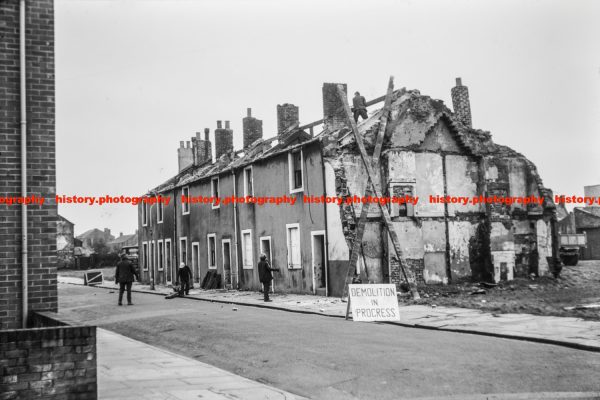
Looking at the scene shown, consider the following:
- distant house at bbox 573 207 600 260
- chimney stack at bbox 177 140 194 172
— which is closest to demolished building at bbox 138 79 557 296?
chimney stack at bbox 177 140 194 172

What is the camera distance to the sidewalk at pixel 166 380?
690 centimetres

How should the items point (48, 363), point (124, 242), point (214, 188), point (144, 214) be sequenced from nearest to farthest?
point (48, 363)
point (214, 188)
point (144, 214)
point (124, 242)

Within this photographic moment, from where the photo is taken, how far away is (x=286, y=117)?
1248 inches

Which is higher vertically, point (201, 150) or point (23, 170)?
point (201, 150)

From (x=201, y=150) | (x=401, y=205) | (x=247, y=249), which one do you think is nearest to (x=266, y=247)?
(x=247, y=249)

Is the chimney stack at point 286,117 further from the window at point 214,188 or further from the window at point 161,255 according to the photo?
the window at point 161,255

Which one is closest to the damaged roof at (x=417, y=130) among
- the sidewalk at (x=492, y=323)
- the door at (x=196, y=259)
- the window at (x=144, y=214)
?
the sidewalk at (x=492, y=323)

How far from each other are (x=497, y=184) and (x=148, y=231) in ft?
84.9

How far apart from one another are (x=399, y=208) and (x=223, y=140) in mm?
18202

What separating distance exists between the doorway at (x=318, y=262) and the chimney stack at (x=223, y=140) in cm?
1628

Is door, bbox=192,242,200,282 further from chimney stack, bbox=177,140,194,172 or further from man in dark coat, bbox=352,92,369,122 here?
chimney stack, bbox=177,140,194,172

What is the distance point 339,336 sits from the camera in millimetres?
11695

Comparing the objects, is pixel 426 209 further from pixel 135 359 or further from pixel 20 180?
pixel 20 180

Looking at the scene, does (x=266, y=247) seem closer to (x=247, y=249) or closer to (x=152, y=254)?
(x=247, y=249)
